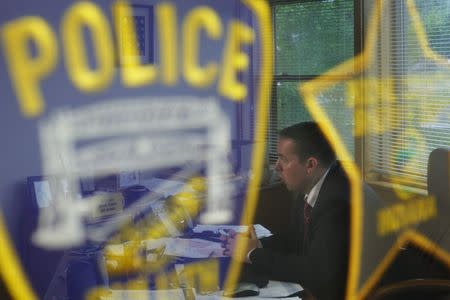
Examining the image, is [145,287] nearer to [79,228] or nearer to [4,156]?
[79,228]

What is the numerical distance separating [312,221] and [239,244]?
0.30m

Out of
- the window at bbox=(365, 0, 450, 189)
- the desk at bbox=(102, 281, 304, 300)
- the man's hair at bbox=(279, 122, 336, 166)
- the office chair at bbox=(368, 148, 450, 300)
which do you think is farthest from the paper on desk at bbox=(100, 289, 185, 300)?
the window at bbox=(365, 0, 450, 189)

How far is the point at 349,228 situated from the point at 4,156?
135cm

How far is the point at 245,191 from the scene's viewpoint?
2.40 metres

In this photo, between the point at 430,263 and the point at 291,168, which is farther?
the point at 430,263

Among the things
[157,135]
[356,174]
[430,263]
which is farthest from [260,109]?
[430,263]

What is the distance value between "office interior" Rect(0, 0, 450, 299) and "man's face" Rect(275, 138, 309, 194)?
1.6 inches

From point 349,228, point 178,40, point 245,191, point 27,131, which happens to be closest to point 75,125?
point 27,131

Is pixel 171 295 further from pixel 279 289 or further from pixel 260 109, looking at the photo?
pixel 260 109

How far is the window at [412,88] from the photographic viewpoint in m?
3.77

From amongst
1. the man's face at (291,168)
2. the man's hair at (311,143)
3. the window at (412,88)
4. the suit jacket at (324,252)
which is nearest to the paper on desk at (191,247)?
the suit jacket at (324,252)

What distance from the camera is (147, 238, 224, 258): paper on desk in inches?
88.0

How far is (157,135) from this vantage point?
1945 millimetres

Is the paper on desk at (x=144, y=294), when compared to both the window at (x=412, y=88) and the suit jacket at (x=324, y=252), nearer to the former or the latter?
the suit jacket at (x=324, y=252)
